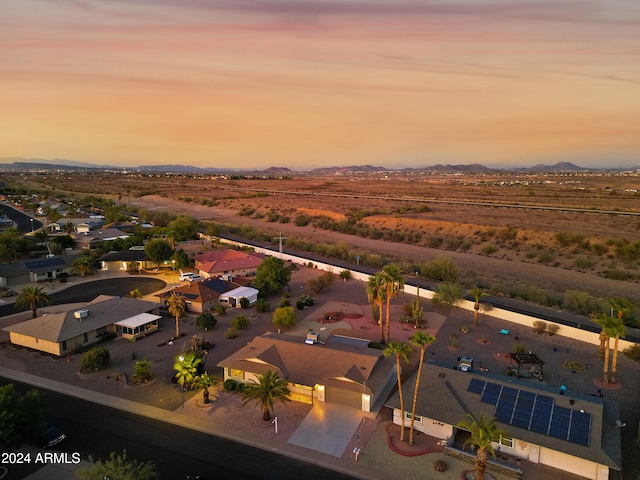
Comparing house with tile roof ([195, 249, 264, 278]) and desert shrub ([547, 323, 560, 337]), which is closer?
desert shrub ([547, 323, 560, 337])

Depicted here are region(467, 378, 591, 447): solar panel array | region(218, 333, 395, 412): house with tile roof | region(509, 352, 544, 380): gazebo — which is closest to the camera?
region(467, 378, 591, 447): solar panel array

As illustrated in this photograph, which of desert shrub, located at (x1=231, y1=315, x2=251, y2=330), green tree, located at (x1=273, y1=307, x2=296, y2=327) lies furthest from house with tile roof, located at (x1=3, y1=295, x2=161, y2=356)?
green tree, located at (x1=273, y1=307, x2=296, y2=327)

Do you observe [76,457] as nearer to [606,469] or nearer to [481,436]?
[481,436]

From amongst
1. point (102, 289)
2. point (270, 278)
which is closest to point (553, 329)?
point (270, 278)

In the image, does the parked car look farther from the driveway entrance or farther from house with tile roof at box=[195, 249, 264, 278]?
house with tile roof at box=[195, 249, 264, 278]

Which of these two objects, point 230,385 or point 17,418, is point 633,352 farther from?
point 17,418

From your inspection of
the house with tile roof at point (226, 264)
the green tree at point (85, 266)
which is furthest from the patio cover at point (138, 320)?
the green tree at point (85, 266)
